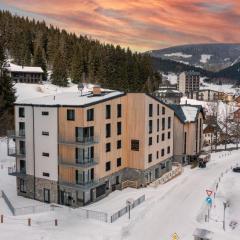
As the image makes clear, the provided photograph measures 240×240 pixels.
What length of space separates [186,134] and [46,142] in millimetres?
32403

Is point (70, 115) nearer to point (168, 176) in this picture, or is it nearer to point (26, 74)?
point (168, 176)

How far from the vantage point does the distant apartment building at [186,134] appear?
70000 mm

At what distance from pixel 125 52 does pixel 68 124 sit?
12183cm

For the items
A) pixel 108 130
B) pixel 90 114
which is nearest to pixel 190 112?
pixel 108 130

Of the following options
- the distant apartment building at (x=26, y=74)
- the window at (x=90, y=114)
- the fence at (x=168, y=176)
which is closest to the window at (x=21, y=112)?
the window at (x=90, y=114)

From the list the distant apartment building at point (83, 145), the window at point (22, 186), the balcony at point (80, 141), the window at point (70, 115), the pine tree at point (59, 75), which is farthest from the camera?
the pine tree at point (59, 75)

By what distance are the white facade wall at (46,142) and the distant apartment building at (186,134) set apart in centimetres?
2947

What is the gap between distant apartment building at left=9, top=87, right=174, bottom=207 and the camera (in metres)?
45.4

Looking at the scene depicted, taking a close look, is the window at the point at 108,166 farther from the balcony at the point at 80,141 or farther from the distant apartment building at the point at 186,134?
the distant apartment building at the point at 186,134

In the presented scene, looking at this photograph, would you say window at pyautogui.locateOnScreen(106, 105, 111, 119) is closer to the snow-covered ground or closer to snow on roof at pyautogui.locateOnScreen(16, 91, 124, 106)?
snow on roof at pyautogui.locateOnScreen(16, 91, 124, 106)

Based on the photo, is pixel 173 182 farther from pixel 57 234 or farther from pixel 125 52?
pixel 125 52

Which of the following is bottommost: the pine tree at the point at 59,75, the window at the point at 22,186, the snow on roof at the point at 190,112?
the window at the point at 22,186

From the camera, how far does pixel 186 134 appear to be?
2798 inches

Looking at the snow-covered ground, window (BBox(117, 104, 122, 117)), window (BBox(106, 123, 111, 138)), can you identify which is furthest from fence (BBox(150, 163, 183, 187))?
window (BBox(117, 104, 122, 117))
